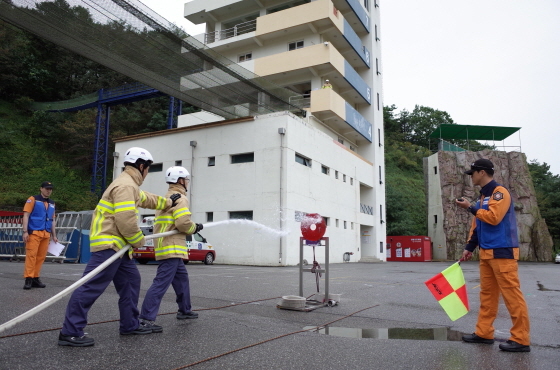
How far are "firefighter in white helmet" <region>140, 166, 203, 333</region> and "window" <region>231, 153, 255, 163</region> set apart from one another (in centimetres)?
1736

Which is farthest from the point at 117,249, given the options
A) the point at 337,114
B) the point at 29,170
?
the point at 29,170

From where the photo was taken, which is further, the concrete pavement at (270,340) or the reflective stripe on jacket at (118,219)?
the reflective stripe on jacket at (118,219)

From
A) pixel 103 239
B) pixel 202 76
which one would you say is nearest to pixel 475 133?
pixel 202 76

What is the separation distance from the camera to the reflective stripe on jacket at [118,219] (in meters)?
4.05

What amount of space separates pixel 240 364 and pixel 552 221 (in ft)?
165

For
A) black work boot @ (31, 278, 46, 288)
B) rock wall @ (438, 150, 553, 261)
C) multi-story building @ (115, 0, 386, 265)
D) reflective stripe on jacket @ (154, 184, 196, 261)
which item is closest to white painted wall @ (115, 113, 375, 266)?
multi-story building @ (115, 0, 386, 265)

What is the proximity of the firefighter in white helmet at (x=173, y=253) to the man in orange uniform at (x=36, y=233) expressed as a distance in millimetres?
3814

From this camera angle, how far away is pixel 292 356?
365cm

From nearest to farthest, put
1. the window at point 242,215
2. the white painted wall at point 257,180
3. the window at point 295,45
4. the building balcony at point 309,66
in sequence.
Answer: the white painted wall at point 257,180 → the window at point 242,215 → the building balcony at point 309,66 → the window at point 295,45

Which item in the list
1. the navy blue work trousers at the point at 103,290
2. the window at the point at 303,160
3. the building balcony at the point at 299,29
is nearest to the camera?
the navy blue work trousers at the point at 103,290

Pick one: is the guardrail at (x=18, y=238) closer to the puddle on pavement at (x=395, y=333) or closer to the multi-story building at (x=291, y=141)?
the multi-story building at (x=291, y=141)

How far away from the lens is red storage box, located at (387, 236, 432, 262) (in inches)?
1401

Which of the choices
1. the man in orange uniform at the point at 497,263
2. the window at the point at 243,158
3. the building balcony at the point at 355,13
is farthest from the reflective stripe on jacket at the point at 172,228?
the building balcony at the point at 355,13

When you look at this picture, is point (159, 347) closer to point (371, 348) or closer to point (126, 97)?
point (371, 348)
